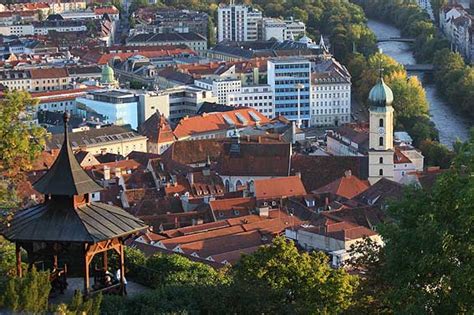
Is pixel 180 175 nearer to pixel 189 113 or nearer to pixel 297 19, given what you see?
pixel 189 113

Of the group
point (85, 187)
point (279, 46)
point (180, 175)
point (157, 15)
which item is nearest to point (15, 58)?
point (279, 46)

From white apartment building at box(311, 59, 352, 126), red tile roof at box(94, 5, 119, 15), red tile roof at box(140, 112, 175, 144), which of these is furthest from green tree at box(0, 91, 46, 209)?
red tile roof at box(94, 5, 119, 15)

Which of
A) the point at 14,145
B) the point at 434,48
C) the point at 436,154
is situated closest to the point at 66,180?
the point at 14,145

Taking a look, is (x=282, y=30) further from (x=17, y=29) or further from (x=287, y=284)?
(x=287, y=284)

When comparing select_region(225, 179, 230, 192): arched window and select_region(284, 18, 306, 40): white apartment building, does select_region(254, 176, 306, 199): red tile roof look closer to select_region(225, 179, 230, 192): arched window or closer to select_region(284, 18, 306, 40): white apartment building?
select_region(225, 179, 230, 192): arched window

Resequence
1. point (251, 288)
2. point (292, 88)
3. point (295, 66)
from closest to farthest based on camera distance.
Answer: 1. point (251, 288)
2. point (295, 66)
3. point (292, 88)
